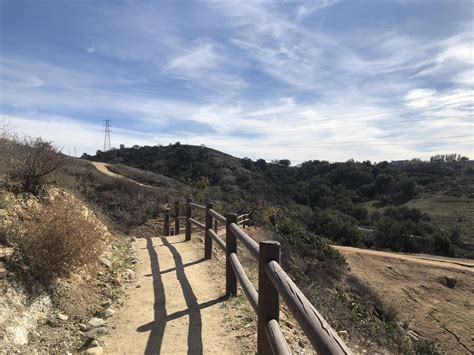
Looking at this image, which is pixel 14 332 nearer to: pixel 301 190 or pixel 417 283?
pixel 417 283

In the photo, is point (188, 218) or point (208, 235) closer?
point (208, 235)

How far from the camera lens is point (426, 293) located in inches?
752

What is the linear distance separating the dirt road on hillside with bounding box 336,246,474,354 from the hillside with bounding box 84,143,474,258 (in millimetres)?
6934

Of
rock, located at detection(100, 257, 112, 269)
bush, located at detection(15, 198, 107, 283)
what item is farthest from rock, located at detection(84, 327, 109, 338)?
rock, located at detection(100, 257, 112, 269)

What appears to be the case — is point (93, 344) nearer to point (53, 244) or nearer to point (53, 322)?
point (53, 322)

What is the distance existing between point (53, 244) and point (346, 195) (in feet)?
232

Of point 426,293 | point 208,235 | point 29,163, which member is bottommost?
point 426,293

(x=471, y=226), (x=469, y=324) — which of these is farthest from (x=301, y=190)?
(x=469, y=324)

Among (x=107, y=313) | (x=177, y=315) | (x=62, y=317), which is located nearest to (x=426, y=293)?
(x=177, y=315)

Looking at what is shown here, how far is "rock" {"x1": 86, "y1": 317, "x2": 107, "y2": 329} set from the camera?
4.79 metres

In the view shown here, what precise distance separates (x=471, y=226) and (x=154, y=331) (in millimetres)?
52018

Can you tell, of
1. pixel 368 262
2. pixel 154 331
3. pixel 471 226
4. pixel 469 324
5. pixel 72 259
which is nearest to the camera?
pixel 154 331

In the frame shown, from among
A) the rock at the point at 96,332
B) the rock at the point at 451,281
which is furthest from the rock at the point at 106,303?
the rock at the point at 451,281

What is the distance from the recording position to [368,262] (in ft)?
73.7
